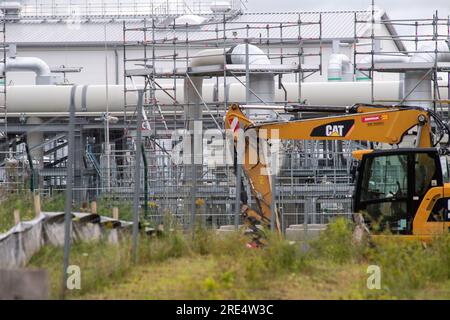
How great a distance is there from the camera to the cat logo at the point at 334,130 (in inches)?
768

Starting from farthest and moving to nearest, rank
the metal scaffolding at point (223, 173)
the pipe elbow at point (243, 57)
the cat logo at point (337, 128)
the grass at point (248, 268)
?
the pipe elbow at point (243, 57) < the metal scaffolding at point (223, 173) < the cat logo at point (337, 128) < the grass at point (248, 268)

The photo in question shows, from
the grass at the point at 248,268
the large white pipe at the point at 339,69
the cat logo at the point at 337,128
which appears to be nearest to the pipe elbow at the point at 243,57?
the cat logo at the point at 337,128

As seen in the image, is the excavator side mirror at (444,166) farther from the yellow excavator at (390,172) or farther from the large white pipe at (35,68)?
the large white pipe at (35,68)

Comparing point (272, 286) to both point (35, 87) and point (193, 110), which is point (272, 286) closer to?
point (193, 110)

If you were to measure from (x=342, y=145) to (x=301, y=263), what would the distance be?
65.8ft

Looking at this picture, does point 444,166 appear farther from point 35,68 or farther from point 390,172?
point 35,68

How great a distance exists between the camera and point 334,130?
64.2ft

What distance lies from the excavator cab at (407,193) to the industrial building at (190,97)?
2180 mm

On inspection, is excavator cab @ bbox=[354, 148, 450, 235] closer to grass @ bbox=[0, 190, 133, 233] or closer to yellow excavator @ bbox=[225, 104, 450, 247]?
yellow excavator @ bbox=[225, 104, 450, 247]

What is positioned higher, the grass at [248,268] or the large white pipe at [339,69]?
the large white pipe at [339,69]
